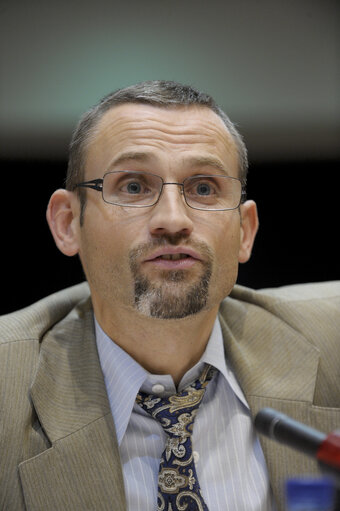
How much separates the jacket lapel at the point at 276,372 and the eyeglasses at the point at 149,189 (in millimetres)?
451

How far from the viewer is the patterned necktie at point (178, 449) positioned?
4.71 ft

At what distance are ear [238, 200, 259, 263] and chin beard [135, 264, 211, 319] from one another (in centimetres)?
38

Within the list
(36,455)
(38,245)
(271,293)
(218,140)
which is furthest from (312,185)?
(36,455)

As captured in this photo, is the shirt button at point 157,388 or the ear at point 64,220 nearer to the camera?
the shirt button at point 157,388

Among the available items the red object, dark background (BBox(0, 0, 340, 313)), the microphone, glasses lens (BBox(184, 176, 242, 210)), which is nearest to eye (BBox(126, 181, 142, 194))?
glasses lens (BBox(184, 176, 242, 210))

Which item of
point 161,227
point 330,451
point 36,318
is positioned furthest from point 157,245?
point 330,451

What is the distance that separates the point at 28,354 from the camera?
163 centimetres

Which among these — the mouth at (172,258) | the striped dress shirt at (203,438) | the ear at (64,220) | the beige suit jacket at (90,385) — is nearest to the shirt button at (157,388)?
the striped dress shirt at (203,438)

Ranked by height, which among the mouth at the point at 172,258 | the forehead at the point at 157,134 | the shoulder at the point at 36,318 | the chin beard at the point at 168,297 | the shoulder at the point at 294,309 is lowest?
the shoulder at the point at 294,309

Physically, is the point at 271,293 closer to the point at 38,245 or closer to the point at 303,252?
the point at 303,252

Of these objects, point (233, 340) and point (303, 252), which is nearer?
A: point (233, 340)

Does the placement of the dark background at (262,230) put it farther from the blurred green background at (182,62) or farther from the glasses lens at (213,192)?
the glasses lens at (213,192)

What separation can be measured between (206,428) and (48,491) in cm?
48

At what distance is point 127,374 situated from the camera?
5.39 ft
